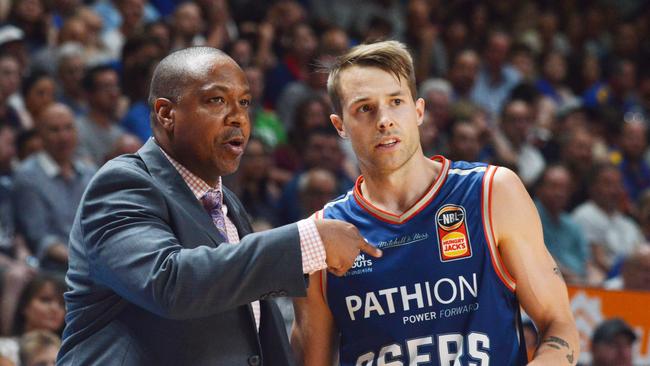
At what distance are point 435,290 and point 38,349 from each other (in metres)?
2.73

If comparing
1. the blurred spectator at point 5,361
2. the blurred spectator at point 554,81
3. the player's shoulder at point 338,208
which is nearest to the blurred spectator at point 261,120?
the blurred spectator at point 5,361

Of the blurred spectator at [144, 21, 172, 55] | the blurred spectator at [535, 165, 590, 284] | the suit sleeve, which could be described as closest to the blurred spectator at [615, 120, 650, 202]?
the blurred spectator at [535, 165, 590, 284]

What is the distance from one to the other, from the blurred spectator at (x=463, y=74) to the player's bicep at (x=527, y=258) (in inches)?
276

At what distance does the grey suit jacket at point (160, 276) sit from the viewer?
2.72 meters

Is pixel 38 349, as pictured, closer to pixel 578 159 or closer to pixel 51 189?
pixel 51 189

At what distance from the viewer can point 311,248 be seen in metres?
2.85

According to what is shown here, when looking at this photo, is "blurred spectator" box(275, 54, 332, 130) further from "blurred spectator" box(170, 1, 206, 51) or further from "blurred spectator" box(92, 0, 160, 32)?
"blurred spectator" box(92, 0, 160, 32)

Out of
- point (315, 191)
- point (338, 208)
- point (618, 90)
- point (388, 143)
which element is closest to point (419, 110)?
point (388, 143)

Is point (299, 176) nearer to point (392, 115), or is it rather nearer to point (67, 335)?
point (392, 115)

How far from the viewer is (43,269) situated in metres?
6.15

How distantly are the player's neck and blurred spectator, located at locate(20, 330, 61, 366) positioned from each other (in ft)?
7.93

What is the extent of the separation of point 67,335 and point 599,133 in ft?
28.8

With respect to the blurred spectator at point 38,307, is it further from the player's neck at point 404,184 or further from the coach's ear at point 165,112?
the coach's ear at point 165,112

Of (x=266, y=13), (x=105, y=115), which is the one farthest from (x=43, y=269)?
(x=266, y=13)
